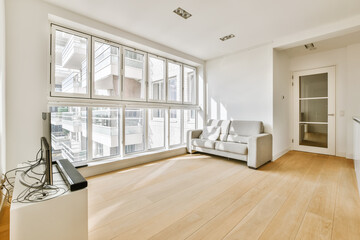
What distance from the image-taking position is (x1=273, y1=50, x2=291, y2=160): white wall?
3.90 metres

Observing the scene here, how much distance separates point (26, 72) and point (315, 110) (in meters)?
6.27

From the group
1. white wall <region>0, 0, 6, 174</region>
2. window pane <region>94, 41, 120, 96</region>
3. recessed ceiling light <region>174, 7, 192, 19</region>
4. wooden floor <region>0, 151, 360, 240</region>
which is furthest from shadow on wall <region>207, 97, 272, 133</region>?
white wall <region>0, 0, 6, 174</region>

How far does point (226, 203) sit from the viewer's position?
2006 millimetres

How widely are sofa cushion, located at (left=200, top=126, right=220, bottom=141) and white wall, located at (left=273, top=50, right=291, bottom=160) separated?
133 cm

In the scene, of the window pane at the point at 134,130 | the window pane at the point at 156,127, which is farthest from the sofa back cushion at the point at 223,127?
the window pane at the point at 134,130

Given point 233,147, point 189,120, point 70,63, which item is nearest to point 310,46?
point 233,147

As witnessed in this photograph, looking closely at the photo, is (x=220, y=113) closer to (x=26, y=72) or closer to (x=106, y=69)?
(x=106, y=69)

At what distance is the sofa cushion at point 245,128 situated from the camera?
12.5ft

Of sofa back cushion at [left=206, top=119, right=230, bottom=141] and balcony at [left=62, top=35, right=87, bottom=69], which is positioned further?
sofa back cushion at [left=206, top=119, right=230, bottom=141]

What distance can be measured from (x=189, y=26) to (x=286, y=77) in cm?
316

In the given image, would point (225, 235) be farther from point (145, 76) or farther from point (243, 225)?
point (145, 76)

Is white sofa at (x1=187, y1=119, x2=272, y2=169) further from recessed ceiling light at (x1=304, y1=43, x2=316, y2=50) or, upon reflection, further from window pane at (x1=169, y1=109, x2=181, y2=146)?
recessed ceiling light at (x1=304, y1=43, x2=316, y2=50)

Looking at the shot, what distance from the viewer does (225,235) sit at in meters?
1.48

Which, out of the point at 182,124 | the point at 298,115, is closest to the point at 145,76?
the point at 182,124
